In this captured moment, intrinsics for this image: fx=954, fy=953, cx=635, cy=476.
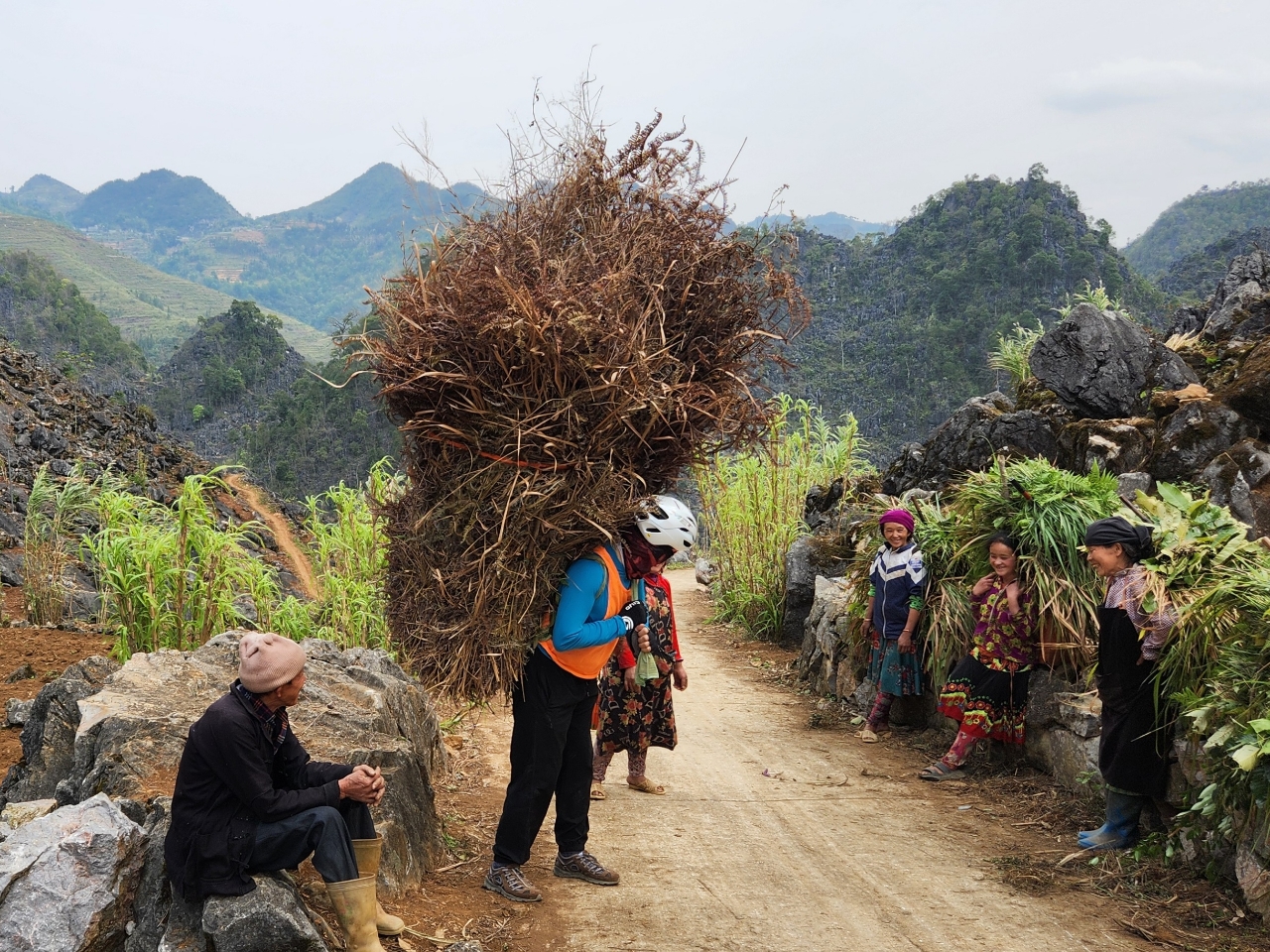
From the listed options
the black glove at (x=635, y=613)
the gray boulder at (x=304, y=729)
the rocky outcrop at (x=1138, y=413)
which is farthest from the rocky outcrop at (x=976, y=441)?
the gray boulder at (x=304, y=729)

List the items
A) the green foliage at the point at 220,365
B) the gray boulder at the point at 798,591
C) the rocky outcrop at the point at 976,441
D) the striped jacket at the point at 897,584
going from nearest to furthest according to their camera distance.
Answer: the striped jacket at the point at 897,584 → the rocky outcrop at the point at 976,441 → the gray boulder at the point at 798,591 → the green foliage at the point at 220,365

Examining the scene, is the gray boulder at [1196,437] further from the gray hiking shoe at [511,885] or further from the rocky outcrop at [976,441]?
the gray hiking shoe at [511,885]

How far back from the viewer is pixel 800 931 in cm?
355

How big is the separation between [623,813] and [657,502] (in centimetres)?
200

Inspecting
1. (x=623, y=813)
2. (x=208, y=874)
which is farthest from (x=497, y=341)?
(x=623, y=813)

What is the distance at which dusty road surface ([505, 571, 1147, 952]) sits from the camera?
3521 mm

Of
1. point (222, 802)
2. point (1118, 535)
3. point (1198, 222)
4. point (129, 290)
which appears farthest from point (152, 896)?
point (129, 290)

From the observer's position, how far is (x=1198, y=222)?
5616cm

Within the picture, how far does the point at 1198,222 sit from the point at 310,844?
65296mm

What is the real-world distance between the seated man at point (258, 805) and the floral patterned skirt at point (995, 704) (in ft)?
12.0

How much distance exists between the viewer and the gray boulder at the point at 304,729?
11.2 feet

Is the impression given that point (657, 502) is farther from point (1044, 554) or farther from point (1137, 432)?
point (1137, 432)

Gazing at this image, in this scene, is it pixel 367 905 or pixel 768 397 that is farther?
pixel 768 397

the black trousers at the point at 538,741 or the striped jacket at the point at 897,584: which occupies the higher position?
the striped jacket at the point at 897,584
